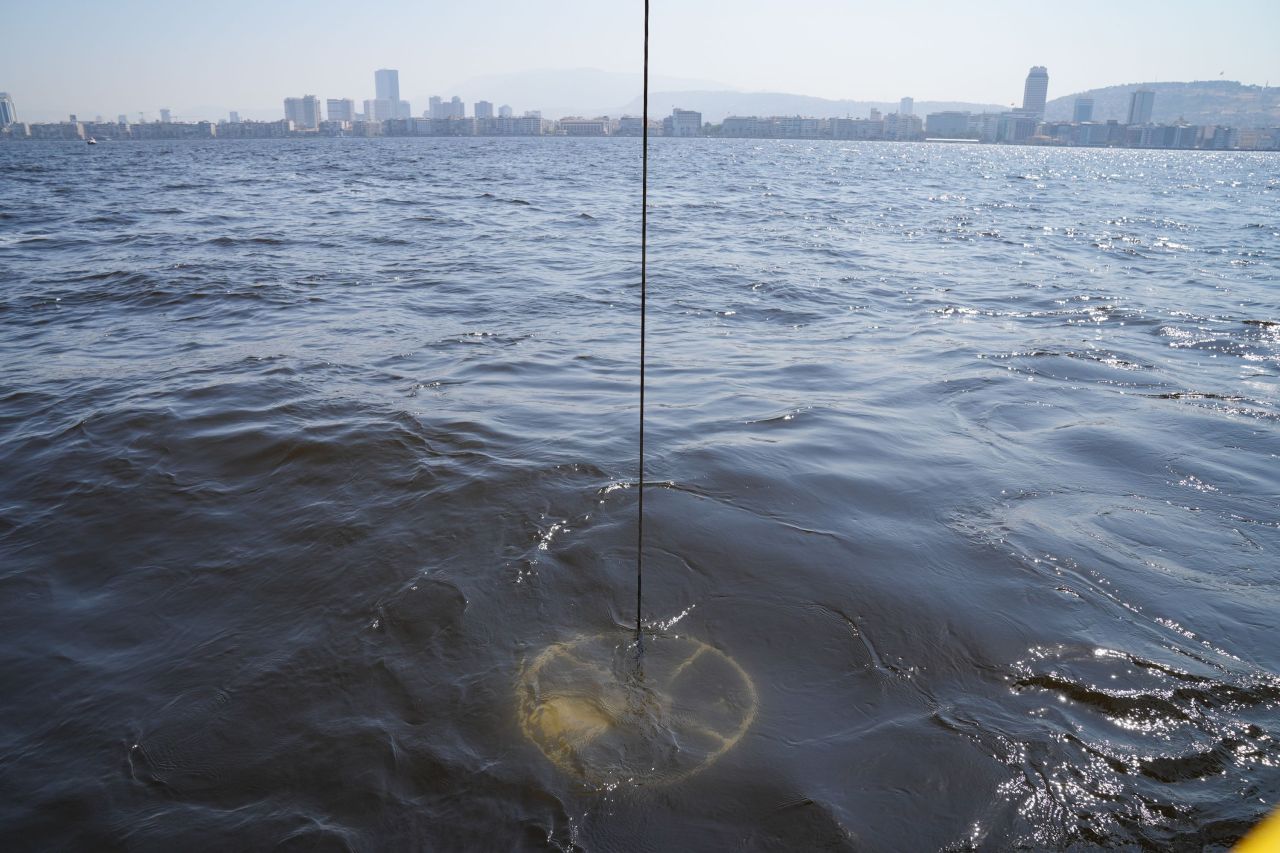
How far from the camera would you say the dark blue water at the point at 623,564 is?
2.70 m

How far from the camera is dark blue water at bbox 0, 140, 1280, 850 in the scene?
8.87 ft

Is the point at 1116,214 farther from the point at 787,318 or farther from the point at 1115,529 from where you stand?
the point at 1115,529

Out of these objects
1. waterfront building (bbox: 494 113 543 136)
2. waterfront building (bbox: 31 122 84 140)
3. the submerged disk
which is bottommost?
the submerged disk

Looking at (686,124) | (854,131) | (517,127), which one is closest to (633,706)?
(686,124)

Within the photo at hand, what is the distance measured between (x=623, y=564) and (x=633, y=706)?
1121 millimetres

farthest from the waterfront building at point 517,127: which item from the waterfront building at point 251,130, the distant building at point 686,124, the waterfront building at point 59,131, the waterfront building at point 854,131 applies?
the waterfront building at point 59,131

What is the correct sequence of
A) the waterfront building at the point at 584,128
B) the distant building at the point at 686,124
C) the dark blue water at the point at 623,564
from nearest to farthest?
the dark blue water at the point at 623,564 → the distant building at the point at 686,124 → the waterfront building at the point at 584,128

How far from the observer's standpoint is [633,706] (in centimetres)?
315

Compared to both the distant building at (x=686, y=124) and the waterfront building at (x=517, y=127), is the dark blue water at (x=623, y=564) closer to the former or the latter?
the waterfront building at (x=517, y=127)

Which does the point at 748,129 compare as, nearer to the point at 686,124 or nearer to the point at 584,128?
the point at 686,124

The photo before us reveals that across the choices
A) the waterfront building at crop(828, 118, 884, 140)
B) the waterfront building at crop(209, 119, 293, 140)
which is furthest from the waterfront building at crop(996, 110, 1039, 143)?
the waterfront building at crop(209, 119, 293, 140)

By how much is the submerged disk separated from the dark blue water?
0.28 feet

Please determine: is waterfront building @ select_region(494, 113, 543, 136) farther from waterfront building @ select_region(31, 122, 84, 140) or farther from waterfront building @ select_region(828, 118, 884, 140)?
waterfront building @ select_region(31, 122, 84, 140)

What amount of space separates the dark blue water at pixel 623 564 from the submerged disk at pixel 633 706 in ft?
0.28
